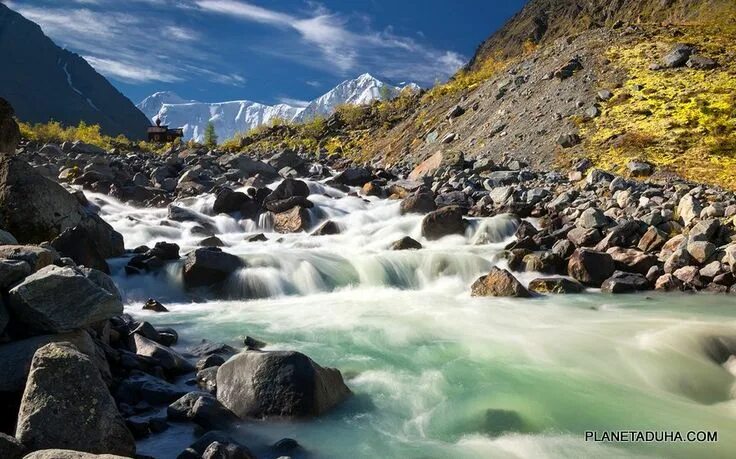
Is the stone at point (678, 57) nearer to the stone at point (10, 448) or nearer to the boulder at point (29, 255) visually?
the boulder at point (29, 255)

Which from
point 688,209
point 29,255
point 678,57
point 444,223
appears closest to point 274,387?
point 29,255

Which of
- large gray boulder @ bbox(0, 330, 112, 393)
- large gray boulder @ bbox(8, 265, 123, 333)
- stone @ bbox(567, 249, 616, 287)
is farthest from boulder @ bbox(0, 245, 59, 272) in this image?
stone @ bbox(567, 249, 616, 287)

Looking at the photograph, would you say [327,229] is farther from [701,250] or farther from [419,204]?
[701,250]

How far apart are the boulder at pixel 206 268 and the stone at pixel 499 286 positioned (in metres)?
6.52

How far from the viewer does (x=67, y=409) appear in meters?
4.71

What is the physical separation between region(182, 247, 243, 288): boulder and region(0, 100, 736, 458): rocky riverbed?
2.1 inches

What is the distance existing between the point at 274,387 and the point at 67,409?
2.39 metres

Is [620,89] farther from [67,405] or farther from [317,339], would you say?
[67,405]

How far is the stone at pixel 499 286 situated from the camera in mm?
13047

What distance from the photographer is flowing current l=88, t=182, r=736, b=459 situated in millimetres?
6242

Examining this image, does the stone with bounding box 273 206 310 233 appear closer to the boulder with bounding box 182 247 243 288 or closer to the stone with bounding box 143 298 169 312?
the boulder with bounding box 182 247 243 288

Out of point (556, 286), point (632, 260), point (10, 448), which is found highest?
point (632, 260)

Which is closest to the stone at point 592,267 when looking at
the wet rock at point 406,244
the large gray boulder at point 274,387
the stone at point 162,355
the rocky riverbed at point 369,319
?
the rocky riverbed at point 369,319

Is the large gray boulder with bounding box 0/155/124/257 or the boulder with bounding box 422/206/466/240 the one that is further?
the boulder with bounding box 422/206/466/240
